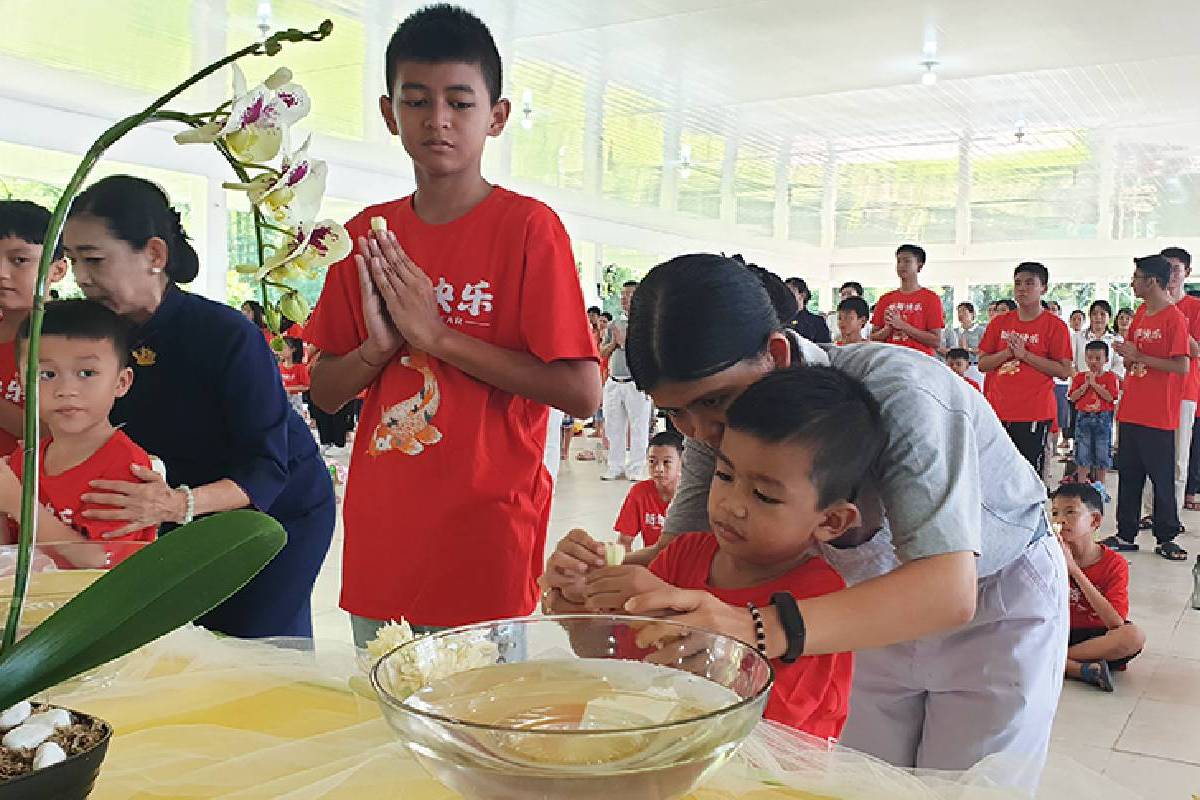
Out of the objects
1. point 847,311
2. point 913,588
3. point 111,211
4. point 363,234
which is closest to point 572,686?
point 913,588

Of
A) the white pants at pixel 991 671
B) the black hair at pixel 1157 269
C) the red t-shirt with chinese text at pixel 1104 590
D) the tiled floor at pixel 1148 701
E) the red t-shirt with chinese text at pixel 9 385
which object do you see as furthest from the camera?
the black hair at pixel 1157 269

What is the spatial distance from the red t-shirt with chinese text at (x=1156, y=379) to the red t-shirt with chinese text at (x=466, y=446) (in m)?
4.33

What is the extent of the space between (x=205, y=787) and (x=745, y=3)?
24.0 ft

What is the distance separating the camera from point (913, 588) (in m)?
1.01

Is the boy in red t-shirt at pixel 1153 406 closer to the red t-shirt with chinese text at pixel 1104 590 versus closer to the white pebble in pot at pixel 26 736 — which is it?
the red t-shirt with chinese text at pixel 1104 590

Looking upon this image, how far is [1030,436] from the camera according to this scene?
5691mm

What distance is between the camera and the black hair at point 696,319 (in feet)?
3.70

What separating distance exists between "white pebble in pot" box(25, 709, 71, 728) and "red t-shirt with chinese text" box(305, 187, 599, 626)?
2.80 feet

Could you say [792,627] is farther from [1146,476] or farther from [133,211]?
[1146,476]

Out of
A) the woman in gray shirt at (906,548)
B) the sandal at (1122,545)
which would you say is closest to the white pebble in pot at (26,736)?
the woman in gray shirt at (906,548)

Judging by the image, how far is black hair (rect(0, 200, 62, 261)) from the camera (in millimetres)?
1900

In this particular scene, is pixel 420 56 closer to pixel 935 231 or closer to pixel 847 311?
pixel 847 311

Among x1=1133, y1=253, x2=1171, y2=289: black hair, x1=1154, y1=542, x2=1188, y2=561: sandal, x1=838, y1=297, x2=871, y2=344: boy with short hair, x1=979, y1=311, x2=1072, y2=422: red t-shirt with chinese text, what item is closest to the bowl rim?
x1=1154, y1=542, x2=1188, y2=561: sandal

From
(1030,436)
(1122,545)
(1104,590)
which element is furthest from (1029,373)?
(1104,590)
